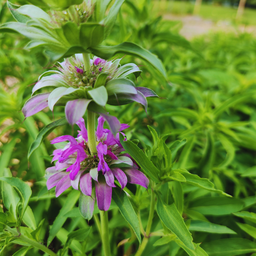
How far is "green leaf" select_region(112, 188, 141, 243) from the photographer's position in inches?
21.3

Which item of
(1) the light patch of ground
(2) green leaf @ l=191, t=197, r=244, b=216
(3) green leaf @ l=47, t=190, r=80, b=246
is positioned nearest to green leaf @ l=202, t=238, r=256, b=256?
(2) green leaf @ l=191, t=197, r=244, b=216

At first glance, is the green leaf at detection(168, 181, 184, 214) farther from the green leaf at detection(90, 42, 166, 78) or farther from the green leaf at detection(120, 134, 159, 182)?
the green leaf at detection(90, 42, 166, 78)

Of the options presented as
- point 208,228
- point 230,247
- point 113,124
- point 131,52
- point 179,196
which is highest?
point 131,52

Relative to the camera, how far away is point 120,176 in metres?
0.56

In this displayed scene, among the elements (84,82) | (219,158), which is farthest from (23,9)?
(219,158)

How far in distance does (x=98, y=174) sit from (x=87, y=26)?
0.37m

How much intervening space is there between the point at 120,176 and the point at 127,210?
91 millimetres

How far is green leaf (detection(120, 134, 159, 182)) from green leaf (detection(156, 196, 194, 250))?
0.09 meters

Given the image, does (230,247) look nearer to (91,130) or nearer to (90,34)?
(91,130)

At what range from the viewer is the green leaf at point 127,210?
1.77 feet

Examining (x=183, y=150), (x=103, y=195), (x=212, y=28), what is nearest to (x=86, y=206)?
(x=103, y=195)

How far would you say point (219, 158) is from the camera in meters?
1.34

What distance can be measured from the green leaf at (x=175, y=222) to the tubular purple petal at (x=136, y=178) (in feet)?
0.40

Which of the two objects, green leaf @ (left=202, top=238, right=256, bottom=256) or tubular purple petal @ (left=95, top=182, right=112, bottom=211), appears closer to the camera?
tubular purple petal @ (left=95, top=182, right=112, bottom=211)
